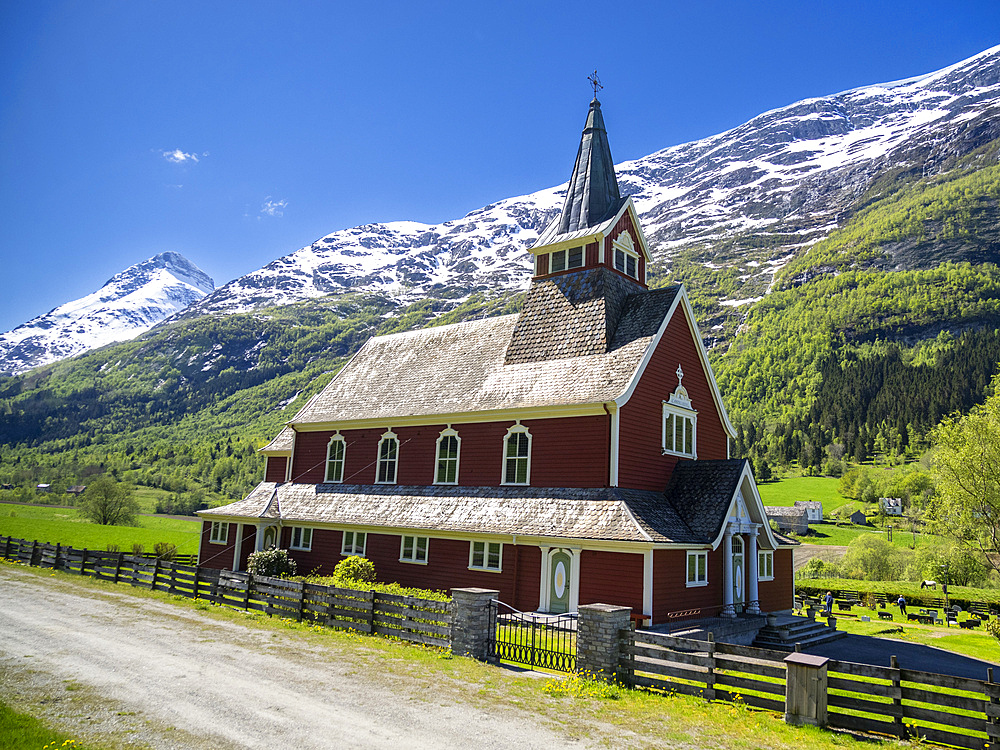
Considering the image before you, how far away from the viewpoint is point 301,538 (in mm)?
33844

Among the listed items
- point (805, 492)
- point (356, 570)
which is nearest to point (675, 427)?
point (356, 570)

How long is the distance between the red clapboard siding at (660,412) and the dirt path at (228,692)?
12.5 m

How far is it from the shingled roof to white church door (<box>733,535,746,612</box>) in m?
8.41

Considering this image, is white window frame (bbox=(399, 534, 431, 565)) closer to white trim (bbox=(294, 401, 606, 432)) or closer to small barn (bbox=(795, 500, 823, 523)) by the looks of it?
white trim (bbox=(294, 401, 606, 432))

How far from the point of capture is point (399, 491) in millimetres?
31594

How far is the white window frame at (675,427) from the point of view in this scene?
92.6ft

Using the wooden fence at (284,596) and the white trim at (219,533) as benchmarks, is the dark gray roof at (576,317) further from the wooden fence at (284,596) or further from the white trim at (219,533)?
the white trim at (219,533)

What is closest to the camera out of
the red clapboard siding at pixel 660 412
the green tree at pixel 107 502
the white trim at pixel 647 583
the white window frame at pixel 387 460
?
the white trim at pixel 647 583

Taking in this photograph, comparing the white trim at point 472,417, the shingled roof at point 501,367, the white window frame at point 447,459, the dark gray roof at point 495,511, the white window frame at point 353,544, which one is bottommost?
the white window frame at point 353,544

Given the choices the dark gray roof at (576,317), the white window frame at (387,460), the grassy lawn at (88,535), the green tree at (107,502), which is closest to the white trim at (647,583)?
the dark gray roof at (576,317)

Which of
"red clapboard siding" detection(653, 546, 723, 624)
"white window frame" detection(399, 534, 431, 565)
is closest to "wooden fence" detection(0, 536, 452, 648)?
"white window frame" detection(399, 534, 431, 565)

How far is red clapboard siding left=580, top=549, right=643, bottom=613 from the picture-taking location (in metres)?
22.4

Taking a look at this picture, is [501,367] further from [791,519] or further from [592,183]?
[791,519]

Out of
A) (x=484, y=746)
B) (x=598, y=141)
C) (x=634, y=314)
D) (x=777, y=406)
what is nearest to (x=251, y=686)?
(x=484, y=746)
